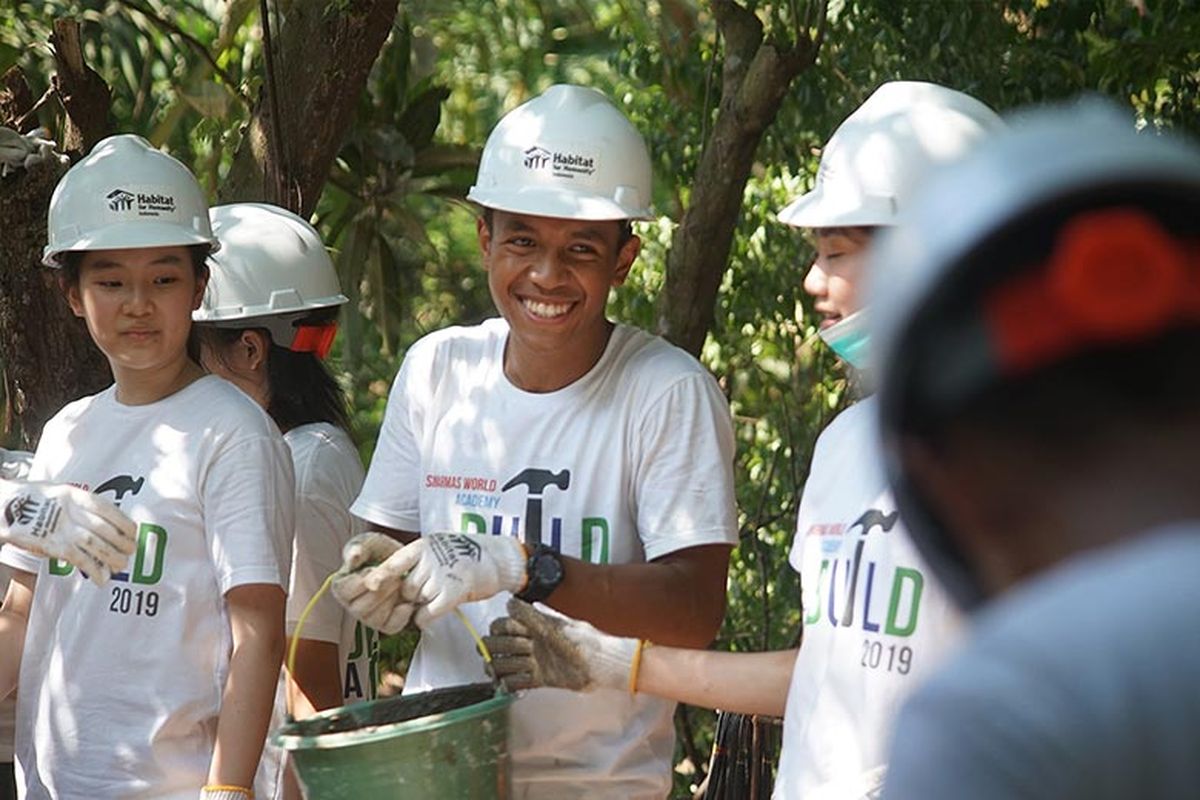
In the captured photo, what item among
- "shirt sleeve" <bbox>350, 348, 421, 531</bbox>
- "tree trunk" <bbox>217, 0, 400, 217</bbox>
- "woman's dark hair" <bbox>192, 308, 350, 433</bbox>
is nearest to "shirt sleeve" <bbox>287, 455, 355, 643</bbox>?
"woman's dark hair" <bbox>192, 308, 350, 433</bbox>

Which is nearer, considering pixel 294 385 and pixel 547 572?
pixel 547 572

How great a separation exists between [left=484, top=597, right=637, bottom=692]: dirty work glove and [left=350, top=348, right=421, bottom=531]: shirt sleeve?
555 millimetres

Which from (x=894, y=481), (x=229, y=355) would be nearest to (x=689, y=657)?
(x=229, y=355)

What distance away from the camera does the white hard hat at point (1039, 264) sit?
1.01 metres

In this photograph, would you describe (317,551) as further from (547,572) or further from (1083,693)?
(1083,693)

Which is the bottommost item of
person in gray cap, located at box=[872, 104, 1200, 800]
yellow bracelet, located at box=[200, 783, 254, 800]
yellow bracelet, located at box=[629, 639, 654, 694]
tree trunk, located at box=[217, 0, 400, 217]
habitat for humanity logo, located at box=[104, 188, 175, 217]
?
yellow bracelet, located at box=[200, 783, 254, 800]

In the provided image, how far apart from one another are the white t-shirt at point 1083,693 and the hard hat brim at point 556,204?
2592 millimetres

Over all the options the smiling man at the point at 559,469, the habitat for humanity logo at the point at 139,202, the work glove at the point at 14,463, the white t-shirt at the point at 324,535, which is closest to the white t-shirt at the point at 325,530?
the white t-shirt at the point at 324,535

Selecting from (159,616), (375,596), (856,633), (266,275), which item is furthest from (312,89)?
(856,633)

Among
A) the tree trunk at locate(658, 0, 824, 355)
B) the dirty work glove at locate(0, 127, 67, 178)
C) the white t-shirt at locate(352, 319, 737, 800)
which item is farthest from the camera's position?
the tree trunk at locate(658, 0, 824, 355)

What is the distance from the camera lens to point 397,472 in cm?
365

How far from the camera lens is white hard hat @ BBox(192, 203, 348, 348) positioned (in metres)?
4.40

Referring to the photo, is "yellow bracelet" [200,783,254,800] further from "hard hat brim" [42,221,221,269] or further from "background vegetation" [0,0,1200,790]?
"background vegetation" [0,0,1200,790]

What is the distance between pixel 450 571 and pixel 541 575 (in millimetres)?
161
